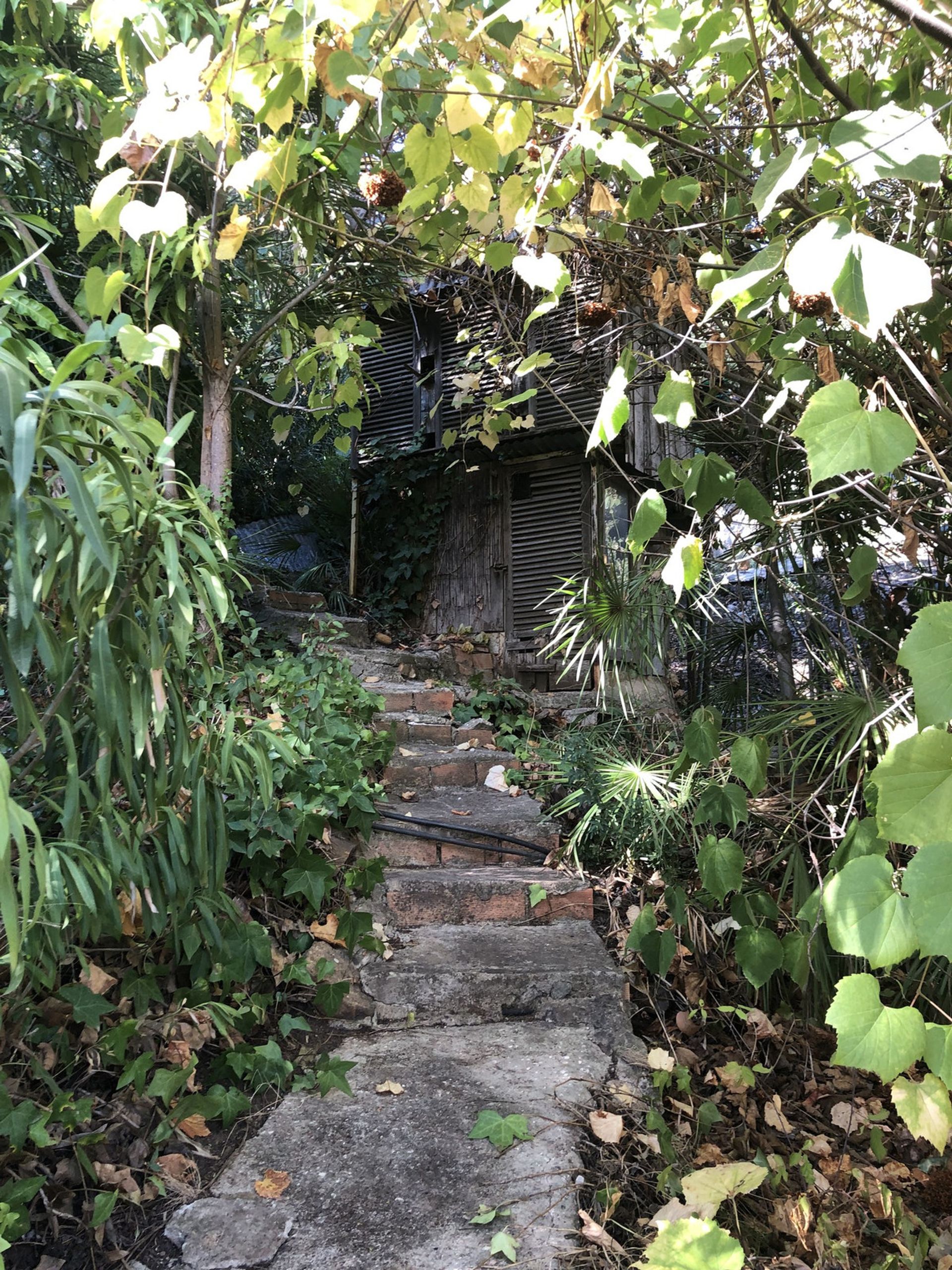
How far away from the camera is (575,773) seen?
357 centimetres

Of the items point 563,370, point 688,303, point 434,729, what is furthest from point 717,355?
point 563,370

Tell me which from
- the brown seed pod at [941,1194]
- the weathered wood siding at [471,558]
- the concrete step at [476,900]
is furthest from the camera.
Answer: the weathered wood siding at [471,558]

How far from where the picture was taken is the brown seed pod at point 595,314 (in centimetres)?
236

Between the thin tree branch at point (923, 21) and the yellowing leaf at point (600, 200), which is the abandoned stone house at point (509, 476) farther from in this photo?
the thin tree branch at point (923, 21)

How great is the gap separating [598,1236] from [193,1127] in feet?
2.83

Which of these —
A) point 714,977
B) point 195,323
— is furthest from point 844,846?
point 195,323

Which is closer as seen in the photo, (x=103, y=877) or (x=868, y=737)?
(x=103, y=877)

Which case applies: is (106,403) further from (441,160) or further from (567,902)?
(567,902)

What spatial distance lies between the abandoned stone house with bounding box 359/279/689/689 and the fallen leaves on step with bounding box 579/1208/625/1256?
14.7 ft

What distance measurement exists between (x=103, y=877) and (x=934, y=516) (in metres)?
2.10

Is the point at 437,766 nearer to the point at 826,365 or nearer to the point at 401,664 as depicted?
the point at 401,664

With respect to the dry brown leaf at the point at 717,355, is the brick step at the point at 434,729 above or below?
below

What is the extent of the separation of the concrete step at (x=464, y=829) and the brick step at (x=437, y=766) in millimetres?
128

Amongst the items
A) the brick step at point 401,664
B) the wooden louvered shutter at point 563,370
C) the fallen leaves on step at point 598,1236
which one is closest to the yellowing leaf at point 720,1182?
the fallen leaves on step at point 598,1236
